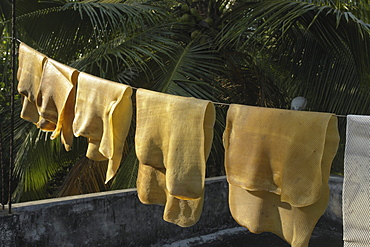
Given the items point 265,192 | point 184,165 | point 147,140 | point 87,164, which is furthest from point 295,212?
point 87,164

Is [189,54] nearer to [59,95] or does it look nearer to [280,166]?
[59,95]

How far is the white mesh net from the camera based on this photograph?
4.83 feet

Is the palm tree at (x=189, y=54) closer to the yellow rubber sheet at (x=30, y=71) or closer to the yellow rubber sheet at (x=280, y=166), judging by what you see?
the yellow rubber sheet at (x=30, y=71)

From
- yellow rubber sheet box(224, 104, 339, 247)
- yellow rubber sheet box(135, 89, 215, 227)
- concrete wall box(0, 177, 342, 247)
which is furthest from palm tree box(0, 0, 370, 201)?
yellow rubber sheet box(224, 104, 339, 247)

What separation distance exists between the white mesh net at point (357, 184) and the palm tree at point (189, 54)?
2.24 m

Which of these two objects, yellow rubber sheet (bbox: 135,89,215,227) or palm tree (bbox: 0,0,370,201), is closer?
yellow rubber sheet (bbox: 135,89,215,227)

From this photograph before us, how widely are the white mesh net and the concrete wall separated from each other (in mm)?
2258

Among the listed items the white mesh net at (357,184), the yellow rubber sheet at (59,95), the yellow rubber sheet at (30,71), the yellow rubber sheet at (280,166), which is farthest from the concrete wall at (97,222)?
the white mesh net at (357,184)

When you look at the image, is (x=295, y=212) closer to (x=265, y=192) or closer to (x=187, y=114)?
(x=265, y=192)

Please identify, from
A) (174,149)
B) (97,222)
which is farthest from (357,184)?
(97,222)

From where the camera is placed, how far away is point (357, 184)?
1496 millimetres

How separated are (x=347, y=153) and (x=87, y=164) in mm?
3678

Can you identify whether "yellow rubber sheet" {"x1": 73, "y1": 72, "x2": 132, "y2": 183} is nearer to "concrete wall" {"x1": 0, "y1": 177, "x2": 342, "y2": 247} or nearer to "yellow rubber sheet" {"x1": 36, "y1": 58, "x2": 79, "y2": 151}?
"yellow rubber sheet" {"x1": 36, "y1": 58, "x2": 79, "y2": 151}

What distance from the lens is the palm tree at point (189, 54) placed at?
150 inches
